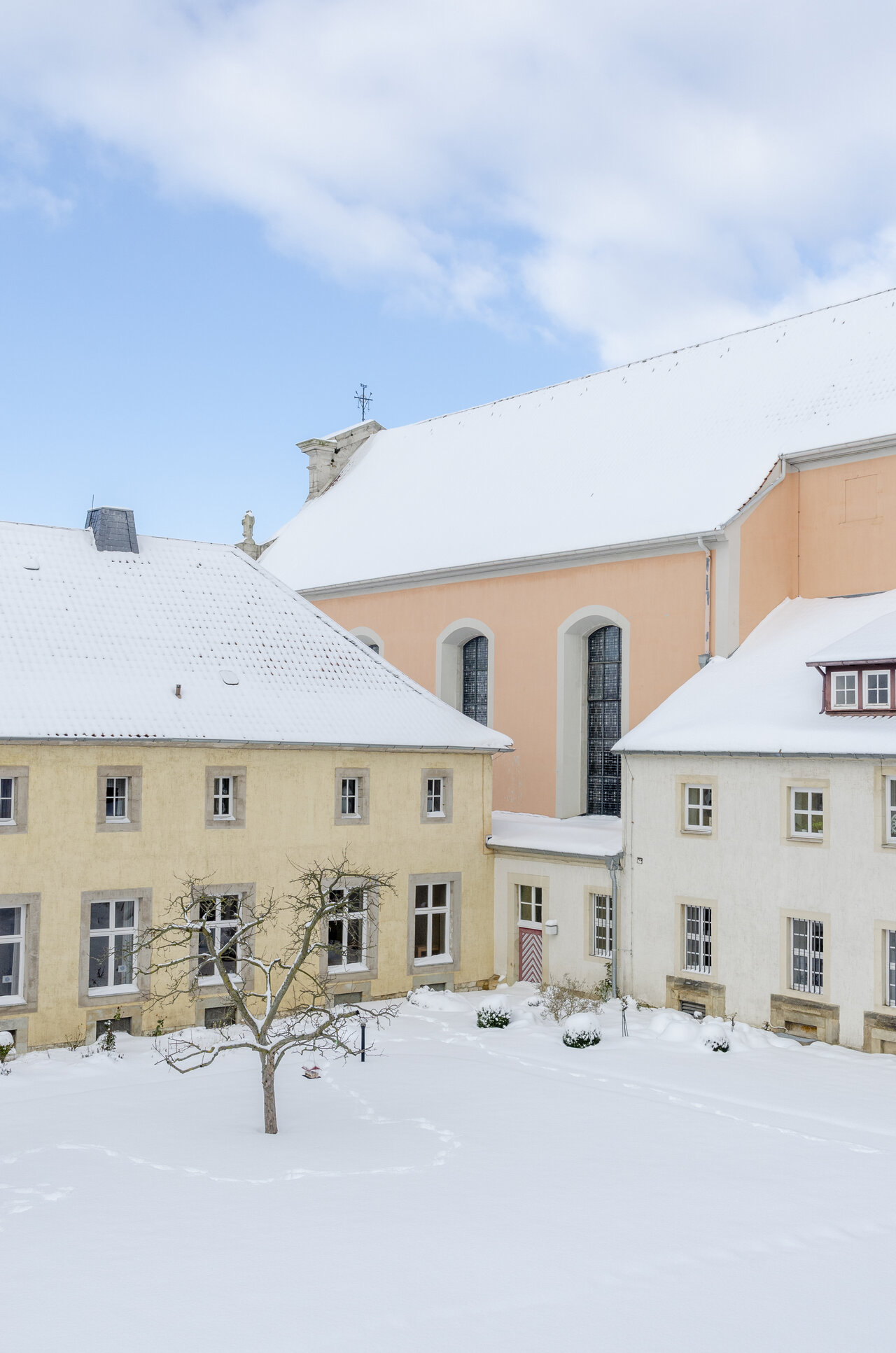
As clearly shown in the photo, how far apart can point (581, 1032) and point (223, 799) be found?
9022 mm

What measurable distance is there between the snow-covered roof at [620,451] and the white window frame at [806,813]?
7900 millimetres

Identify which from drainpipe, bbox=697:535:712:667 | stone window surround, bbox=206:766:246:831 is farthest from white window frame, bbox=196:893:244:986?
drainpipe, bbox=697:535:712:667

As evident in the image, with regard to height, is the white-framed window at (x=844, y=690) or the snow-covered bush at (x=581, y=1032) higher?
the white-framed window at (x=844, y=690)

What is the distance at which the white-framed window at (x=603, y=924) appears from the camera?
28688mm

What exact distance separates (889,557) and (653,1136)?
643 inches

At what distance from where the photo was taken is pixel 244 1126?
19422 millimetres

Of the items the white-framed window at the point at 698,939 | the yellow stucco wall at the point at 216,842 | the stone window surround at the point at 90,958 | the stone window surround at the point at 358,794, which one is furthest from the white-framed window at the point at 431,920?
the stone window surround at the point at 90,958

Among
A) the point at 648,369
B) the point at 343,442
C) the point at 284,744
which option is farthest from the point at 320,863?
the point at 343,442

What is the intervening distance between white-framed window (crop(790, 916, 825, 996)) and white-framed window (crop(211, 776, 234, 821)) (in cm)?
1198

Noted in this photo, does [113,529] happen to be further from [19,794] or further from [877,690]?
[877,690]

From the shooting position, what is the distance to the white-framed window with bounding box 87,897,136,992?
989 inches

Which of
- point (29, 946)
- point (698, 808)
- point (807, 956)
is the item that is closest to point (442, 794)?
point (698, 808)

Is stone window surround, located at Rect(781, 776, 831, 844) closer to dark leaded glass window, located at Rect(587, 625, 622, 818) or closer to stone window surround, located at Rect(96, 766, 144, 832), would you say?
dark leaded glass window, located at Rect(587, 625, 622, 818)

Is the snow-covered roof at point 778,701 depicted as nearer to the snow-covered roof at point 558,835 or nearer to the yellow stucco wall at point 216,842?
the snow-covered roof at point 558,835
